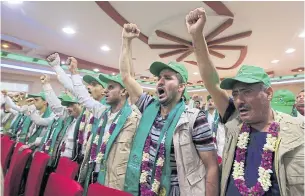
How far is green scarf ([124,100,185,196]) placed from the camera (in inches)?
50.5

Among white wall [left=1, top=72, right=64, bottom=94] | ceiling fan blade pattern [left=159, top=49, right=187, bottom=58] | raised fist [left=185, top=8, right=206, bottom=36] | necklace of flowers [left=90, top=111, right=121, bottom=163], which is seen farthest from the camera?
white wall [left=1, top=72, right=64, bottom=94]

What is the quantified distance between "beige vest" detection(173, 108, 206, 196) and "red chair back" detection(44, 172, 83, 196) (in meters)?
0.51

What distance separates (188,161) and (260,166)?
0.35 meters

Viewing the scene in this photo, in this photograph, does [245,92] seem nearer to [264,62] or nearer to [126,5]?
[126,5]

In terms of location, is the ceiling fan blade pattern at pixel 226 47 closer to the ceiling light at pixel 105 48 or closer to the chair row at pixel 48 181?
the ceiling light at pixel 105 48

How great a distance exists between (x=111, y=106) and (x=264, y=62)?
630cm

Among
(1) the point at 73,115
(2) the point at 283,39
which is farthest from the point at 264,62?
(1) the point at 73,115

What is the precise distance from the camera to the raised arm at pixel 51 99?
10.2 ft

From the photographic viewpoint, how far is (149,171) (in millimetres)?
1388

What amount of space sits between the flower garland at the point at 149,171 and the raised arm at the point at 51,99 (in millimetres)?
2065

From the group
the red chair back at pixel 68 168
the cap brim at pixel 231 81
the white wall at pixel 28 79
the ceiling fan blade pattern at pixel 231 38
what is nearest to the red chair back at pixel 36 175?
the red chair back at pixel 68 168

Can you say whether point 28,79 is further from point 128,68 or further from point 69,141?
point 128,68

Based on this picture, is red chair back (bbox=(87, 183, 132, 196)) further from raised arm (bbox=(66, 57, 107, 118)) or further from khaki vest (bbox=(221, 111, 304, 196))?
raised arm (bbox=(66, 57, 107, 118))

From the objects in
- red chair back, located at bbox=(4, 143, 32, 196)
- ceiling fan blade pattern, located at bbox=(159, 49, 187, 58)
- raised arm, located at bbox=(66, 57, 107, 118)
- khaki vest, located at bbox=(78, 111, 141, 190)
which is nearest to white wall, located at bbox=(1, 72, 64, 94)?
ceiling fan blade pattern, located at bbox=(159, 49, 187, 58)
